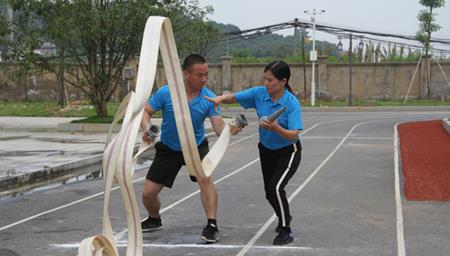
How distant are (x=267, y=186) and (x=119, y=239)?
62.9 inches

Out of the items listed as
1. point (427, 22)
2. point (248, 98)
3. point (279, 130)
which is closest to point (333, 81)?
point (427, 22)

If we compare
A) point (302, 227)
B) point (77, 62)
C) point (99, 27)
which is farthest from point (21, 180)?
point (77, 62)

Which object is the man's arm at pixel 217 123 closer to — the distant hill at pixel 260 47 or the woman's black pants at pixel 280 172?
the woman's black pants at pixel 280 172

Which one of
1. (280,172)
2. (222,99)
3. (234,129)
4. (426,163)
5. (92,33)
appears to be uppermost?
(92,33)

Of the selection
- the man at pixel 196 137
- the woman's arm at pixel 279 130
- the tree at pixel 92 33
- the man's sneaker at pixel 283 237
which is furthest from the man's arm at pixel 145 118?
the tree at pixel 92 33

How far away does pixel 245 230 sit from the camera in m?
7.18

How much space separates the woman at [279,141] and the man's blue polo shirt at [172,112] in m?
0.51

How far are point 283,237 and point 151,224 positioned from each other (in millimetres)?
1521

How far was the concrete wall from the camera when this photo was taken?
42594 millimetres

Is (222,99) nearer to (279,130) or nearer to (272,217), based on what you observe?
(279,130)

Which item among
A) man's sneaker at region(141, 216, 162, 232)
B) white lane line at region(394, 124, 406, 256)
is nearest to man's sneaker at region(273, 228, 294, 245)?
white lane line at region(394, 124, 406, 256)

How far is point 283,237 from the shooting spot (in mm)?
6512

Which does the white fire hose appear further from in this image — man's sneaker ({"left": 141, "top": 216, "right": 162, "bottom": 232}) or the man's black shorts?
man's sneaker ({"left": 141, "top": 216, "right": 162, "bottom": 232})

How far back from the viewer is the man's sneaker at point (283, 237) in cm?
650
